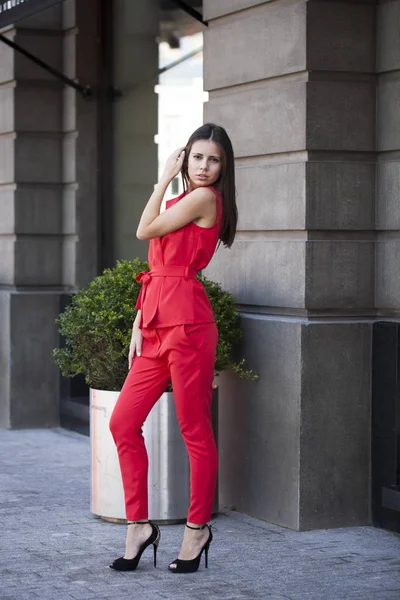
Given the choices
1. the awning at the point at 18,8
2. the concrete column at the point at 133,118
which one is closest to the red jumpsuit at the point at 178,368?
the awning at the point at 18,8

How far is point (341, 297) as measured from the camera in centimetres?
699

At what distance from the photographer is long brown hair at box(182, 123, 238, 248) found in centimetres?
594

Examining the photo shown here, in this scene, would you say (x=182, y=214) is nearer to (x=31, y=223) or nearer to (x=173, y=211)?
(x=173, y=211)

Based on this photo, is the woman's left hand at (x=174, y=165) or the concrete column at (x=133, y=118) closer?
the woman's left hand at (x=174, y=165)

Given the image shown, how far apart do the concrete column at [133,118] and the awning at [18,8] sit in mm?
1609

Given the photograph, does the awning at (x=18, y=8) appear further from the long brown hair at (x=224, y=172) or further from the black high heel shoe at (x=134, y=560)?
the black high heel shoe at (x=134, y=560)

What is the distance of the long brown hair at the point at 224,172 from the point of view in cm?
594

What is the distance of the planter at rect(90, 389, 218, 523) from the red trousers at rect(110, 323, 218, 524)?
108cm

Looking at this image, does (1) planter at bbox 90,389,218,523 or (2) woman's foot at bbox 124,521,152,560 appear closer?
(2) woman's foot at bbox 124,521,152,560

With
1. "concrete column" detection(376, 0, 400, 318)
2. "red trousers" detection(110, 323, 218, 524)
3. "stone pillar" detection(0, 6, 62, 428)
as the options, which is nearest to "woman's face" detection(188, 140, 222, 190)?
"red trousers" detection(110, 323, 218, 524)

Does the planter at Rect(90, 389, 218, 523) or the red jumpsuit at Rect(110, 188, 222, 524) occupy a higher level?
the red jumpsuit at Rect(110, 188, 222, 524)

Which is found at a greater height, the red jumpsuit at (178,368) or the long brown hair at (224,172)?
the long brown hair at (224,172)

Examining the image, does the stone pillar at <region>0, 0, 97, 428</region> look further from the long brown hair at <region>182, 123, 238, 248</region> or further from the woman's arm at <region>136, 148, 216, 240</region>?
the woman's arm at <region>136, 148, 216, 240</region>

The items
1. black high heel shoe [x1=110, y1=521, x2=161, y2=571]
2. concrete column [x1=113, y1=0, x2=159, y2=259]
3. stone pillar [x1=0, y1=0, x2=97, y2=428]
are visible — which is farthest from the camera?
stone pillar [x1=0, y1=0, x2=97, y2=428]
